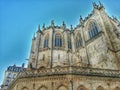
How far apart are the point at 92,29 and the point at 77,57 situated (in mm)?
7514

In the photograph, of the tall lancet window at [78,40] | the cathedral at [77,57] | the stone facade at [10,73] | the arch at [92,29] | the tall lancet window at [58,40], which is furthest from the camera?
the stone facade at [10,73]

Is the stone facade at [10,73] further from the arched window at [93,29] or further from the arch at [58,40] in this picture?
the arched window at [93,29]

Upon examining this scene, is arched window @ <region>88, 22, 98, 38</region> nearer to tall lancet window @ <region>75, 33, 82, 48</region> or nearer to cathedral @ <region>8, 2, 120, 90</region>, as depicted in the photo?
cathedral @ <region>8, 2, 120, 90</region>

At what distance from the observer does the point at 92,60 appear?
31.8m

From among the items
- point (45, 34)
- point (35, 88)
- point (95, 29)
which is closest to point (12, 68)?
point (45, 34)

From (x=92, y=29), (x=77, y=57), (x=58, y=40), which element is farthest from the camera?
(x=58, y=40)

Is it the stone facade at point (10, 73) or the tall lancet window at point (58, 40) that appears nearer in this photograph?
the tall lancet window at point (58, 40)

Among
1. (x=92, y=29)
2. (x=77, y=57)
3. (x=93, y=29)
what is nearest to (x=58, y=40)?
(x=77, y=57)

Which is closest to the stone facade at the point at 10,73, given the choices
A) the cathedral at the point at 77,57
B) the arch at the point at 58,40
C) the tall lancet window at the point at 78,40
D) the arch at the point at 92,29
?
the arch at the point at 58,40

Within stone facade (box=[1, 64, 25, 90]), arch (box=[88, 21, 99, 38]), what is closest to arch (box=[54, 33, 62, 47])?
arch (box=[88, 21, 99, 38])

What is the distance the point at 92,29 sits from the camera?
117 ft

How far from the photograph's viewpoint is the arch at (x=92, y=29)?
3460cm

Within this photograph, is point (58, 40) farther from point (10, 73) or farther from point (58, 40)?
point (10, 73)

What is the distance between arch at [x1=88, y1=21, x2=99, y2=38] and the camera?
114ft
